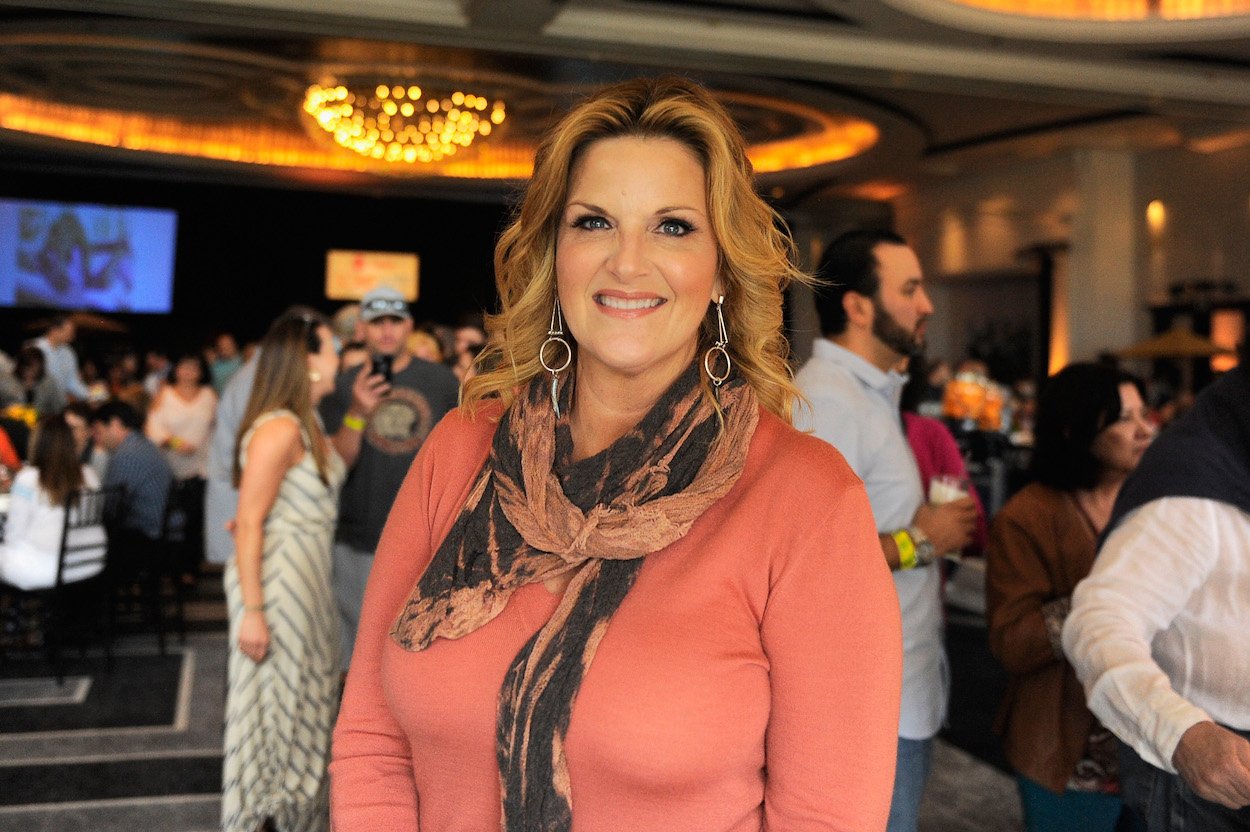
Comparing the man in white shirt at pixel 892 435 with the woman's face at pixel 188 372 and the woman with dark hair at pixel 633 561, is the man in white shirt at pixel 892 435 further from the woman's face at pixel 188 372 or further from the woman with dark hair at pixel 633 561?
the woman's face at pixel 188 372

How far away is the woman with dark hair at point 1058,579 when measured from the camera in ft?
8.16

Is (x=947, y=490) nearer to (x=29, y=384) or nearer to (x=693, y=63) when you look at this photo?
(x=693, y=63)

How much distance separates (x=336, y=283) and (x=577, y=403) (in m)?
15.8

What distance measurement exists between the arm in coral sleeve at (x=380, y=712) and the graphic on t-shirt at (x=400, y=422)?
2391mm

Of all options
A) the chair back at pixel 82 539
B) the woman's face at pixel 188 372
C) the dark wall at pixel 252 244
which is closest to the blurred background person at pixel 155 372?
the dark wall at pixel 252 244

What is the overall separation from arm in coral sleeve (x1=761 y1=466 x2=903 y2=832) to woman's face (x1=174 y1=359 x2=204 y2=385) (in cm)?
776

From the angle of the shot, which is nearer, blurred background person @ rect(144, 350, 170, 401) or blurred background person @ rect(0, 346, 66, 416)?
blurred background person @ rect(0, 346, 66, 416)

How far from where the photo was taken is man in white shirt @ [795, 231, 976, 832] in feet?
7.91

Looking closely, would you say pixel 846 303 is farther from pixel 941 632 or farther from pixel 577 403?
pixel 577 403

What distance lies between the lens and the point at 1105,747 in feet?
8.17

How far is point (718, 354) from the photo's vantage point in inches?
60.7

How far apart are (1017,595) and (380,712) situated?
5.38 feet

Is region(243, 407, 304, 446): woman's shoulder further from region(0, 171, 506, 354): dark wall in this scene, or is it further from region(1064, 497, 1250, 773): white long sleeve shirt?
region(0, 171, 506, 354): dark wall

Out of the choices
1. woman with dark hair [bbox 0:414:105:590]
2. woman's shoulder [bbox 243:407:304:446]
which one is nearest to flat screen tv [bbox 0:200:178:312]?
woman with dark hair [bbox 0:414:105:590]
